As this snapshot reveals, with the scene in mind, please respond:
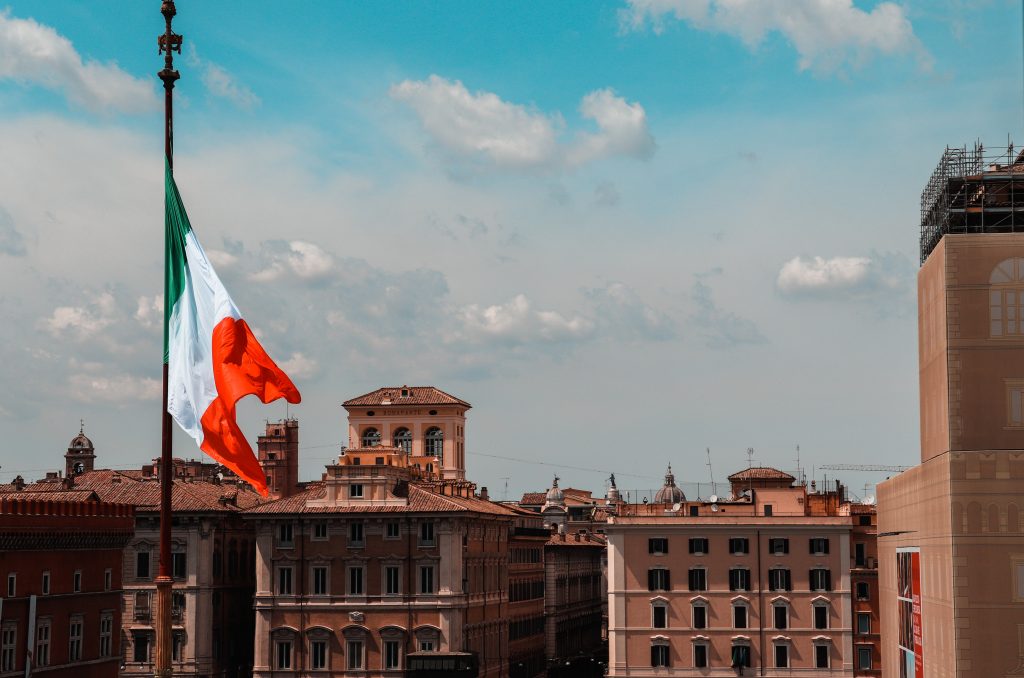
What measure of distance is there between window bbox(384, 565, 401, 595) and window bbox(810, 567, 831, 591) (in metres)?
25.2

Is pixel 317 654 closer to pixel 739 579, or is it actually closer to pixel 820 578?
pixel 739 579

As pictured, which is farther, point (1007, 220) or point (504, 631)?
point (504, 631)

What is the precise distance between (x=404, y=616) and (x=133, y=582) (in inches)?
692

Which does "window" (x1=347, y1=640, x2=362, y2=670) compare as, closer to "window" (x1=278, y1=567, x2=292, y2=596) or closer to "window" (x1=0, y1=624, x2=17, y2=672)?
"window" (x1=278, y1=567, x2=292, y2=596)

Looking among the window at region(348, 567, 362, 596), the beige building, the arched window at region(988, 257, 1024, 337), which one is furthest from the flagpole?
the window at region(348, 567, 362, 596)

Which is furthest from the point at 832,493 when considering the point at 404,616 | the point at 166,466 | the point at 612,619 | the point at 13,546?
the point at 166,466

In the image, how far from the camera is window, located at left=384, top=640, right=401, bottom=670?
312 ft

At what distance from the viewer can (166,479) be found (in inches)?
985

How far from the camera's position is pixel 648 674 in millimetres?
95312

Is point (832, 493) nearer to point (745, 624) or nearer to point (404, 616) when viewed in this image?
point (745, 624)

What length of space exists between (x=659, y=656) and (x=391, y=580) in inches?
661

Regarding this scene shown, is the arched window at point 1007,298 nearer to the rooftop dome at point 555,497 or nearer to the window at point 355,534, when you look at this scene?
the window at point 355,534

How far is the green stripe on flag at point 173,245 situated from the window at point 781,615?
74.9 m

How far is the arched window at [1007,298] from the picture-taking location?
56.6 m
